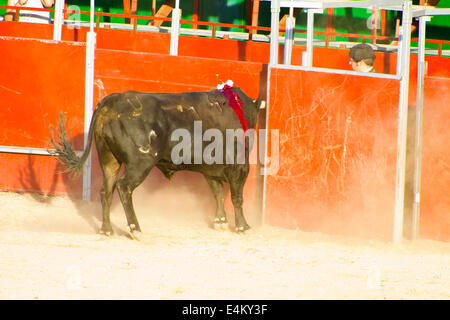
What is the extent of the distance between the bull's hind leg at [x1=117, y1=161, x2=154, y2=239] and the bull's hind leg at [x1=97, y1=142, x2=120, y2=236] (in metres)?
0.20

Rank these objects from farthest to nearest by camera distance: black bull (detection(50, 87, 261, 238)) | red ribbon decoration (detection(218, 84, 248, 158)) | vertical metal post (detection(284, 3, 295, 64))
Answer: vertical metal post (detection(284, 3, 295, 64)), red ribbon decoration (detection(218, 84, 248, 158)), black bull (detection(50, 87, 261, 238))

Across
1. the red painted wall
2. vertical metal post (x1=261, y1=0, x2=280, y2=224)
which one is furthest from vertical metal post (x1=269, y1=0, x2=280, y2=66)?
the red painted wall

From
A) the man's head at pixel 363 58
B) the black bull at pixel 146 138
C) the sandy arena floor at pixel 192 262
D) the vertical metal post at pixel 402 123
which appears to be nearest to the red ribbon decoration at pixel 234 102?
the black bull at pixel 146 138

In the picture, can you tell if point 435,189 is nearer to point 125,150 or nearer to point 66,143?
point 125,150

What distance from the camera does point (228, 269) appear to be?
6086 mm

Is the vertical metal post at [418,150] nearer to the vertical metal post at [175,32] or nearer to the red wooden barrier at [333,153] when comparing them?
the red wooden barrier at [333,153]

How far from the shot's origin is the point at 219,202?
799cm

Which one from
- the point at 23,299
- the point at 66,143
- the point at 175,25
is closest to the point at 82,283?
the point at 23,299

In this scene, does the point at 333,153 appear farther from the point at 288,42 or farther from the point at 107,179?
the point at 107,179

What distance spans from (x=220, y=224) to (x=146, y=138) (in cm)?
139

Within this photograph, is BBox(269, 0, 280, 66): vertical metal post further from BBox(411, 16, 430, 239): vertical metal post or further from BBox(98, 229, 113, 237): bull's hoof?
BBox(98, 229, 113, 237): bull's hoof

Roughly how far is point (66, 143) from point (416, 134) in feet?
11.4

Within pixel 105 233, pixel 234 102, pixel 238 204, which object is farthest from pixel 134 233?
pixel 234 102

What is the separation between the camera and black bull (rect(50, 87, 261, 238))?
7.00m
